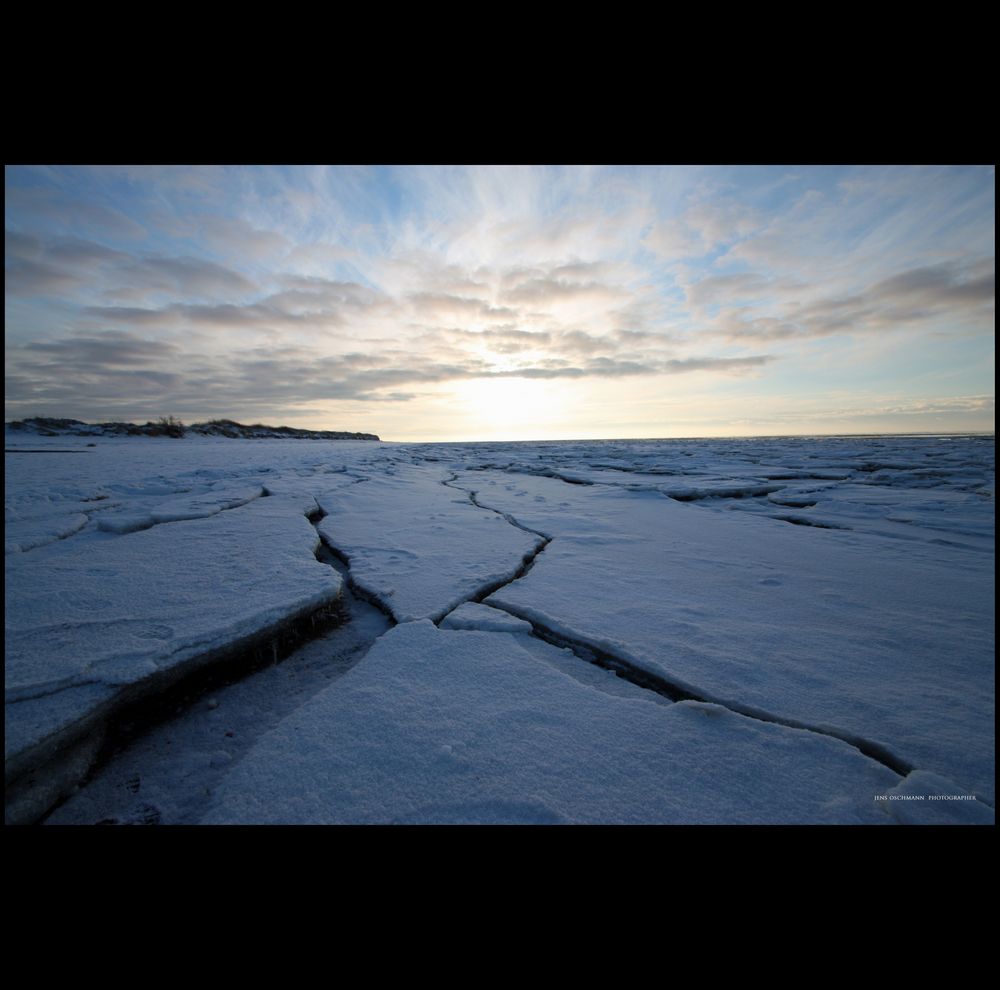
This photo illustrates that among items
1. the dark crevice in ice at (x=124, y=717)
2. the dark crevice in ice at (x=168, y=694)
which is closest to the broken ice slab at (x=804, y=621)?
the dark crevice in ice at (x=168, y=694)

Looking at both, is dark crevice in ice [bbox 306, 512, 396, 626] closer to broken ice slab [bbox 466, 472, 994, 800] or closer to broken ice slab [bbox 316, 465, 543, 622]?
broken ice slab [bbox 316, 465, 543, 622]

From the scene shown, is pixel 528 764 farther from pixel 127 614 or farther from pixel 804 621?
pixel 127 614

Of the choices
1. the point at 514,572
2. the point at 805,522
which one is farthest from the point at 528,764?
the point at 805,522

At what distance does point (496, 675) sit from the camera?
1011 millimetres

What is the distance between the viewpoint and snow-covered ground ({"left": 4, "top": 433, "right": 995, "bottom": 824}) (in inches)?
27.4

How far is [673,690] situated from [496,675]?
1.37 ft

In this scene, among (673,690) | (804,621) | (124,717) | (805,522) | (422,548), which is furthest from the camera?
(805,522)

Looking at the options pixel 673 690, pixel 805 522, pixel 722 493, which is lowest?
pixel 673 690

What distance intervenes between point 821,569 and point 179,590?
2.40 metres

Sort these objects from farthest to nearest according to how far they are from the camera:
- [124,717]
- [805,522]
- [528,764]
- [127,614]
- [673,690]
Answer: [805,522] → [127,614] → [673,690] → [124,717] → [528,764]

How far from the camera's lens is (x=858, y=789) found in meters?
0.72
